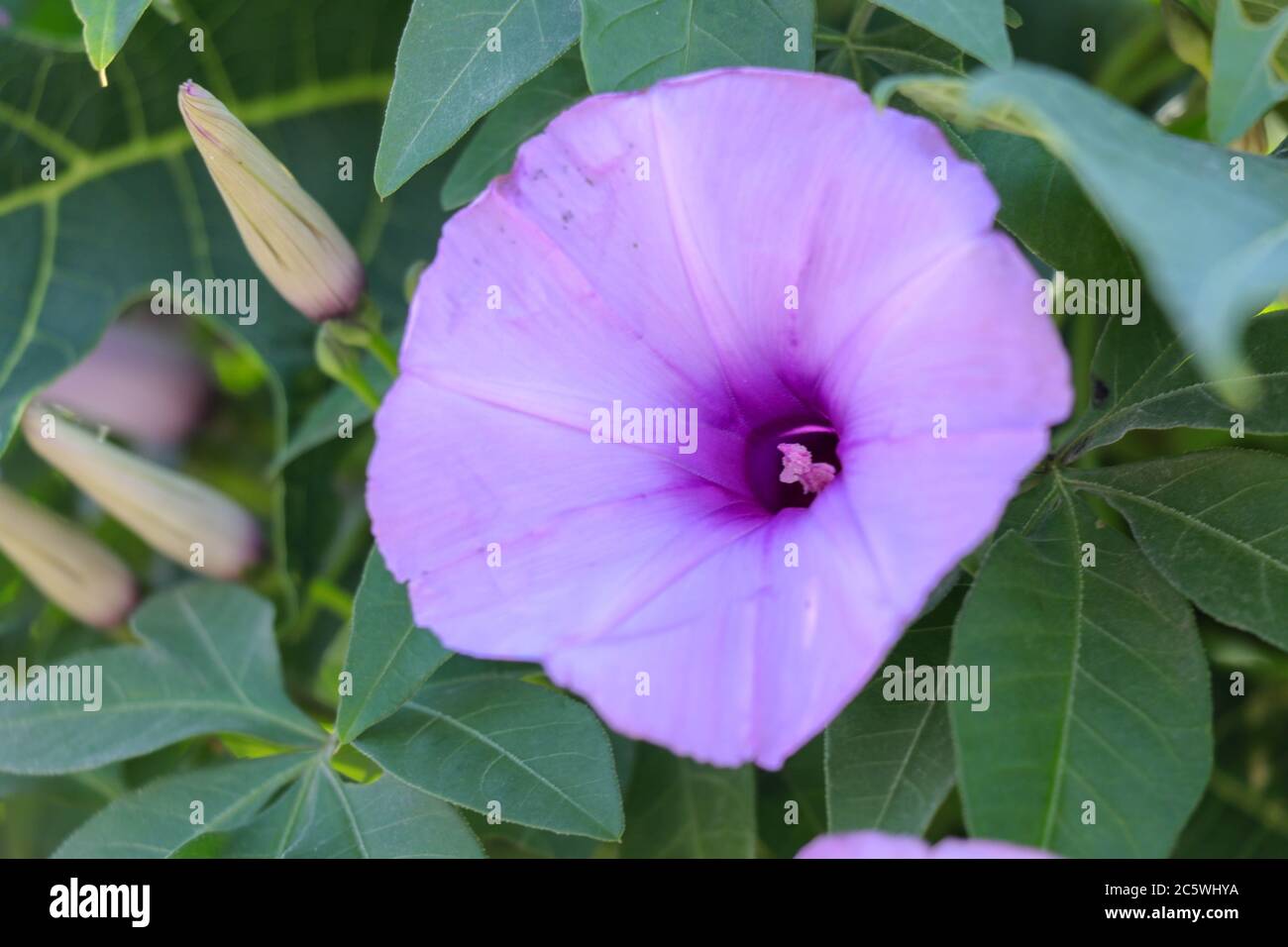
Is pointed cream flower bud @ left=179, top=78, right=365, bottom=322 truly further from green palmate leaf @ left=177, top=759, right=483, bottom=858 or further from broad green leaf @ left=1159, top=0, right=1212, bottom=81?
broad green leaf @ left=1159, top=0, right=1212, bottom=81

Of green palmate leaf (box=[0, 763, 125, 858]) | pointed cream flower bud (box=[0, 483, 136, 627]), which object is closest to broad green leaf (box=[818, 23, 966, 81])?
pointed cream flower bud (box=[0, 483, 136, 627])

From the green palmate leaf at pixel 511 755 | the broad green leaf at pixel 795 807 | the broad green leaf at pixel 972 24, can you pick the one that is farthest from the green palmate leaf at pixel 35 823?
the broad green leaf at pixel 972 24

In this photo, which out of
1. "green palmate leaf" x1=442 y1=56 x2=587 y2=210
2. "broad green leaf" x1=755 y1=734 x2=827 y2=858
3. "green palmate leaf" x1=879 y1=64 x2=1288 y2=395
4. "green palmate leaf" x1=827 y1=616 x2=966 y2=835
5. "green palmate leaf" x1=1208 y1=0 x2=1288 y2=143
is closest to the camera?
"green palmate leaf" x1=879 y1=64 x2=1288 y2=395

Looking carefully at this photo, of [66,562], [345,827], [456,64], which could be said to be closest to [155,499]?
[66,562]

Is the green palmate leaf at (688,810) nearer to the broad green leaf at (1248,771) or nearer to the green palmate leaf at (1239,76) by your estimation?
the broad green leaf at (1248,771)

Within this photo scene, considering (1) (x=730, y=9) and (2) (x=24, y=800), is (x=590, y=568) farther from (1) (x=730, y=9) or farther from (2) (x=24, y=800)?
(2) (x=24, y=800)
